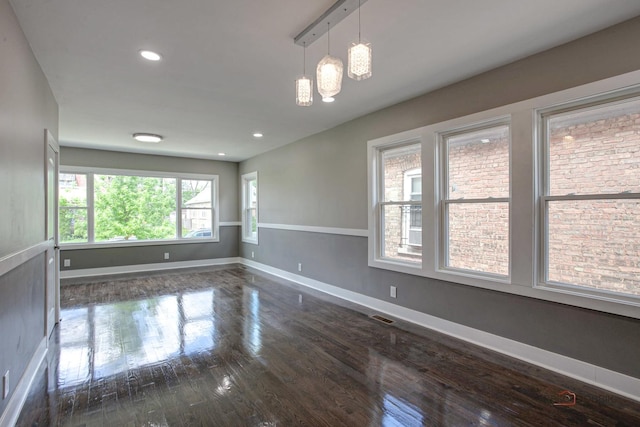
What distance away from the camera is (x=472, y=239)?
326cm

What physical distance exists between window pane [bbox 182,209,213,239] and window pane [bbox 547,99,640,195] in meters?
7.08

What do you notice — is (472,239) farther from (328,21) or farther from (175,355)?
(175,355)

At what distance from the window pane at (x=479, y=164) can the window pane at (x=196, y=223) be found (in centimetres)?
616

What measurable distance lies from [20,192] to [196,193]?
18.5 ft

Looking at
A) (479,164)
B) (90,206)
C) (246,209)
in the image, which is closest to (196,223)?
(246,209)

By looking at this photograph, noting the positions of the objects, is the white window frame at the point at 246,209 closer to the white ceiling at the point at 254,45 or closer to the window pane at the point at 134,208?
the window pane at the point at 134,208

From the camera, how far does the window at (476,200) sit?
302 centimetres

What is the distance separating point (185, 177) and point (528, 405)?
24.3 feet

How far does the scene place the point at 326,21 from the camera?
2.16 m

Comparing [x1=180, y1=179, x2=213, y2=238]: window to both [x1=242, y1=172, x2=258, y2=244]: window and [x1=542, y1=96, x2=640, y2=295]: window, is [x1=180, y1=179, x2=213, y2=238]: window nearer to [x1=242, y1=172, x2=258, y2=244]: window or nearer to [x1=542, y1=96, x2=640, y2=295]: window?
[x1=242, y1=172, x2=258, y2=244]: window

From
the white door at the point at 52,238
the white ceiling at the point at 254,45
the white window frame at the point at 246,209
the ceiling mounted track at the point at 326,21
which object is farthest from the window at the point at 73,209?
the ceiling mounted track at the point at 326,21

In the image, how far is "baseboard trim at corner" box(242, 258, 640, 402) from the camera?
2281mm

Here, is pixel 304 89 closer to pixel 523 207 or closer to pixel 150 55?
pixel 150 55

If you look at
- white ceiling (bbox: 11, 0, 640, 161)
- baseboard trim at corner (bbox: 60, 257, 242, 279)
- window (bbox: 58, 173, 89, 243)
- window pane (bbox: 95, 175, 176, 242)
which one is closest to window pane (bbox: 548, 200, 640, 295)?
white ceiling (bbox: 11, 0, 640, 161)
